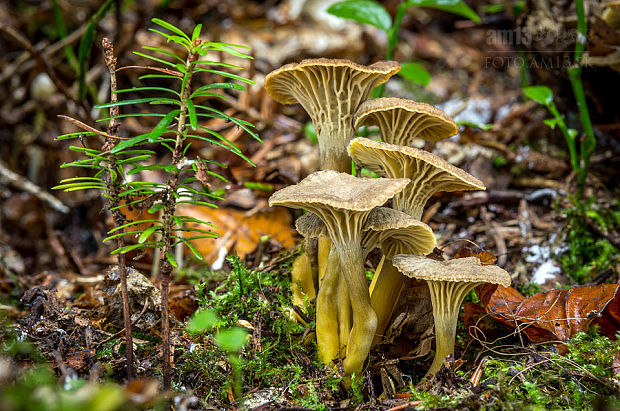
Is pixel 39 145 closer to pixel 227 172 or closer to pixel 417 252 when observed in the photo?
pixel 227 172

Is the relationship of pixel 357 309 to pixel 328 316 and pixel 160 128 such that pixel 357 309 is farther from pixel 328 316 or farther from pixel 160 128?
pixel 160 128

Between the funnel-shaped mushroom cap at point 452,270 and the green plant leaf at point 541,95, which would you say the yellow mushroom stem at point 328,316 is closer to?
the funnel-shaped mushroom cap at point 452,270

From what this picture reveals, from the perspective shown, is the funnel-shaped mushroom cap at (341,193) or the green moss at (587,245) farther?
the green moss at (587,245)

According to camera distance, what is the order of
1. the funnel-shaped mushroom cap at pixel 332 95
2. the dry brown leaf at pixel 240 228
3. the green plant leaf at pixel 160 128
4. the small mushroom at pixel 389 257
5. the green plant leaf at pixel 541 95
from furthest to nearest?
the dry brown leaf at pixel 240 228 < the green plant leaf at pixel 541 95 < the funnel-shaped mushroom cap at pixel 332 95 < the small mushroom at pixel 389 257 < the green plant leaf at pixel 160 128

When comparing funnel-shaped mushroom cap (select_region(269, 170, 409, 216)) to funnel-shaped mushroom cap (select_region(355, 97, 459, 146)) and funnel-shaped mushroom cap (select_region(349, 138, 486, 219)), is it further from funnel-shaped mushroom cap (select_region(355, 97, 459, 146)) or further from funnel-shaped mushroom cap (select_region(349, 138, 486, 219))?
funnel-shaped mushroom cap (select_region(355, 97, 459, 146))

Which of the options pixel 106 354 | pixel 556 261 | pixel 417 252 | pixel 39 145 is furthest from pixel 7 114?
pixel 556 261

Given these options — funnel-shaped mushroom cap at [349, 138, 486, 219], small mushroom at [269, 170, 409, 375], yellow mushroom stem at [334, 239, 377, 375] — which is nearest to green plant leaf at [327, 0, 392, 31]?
funnel-shaped mushroom cap at [349, 138, 486, 219]

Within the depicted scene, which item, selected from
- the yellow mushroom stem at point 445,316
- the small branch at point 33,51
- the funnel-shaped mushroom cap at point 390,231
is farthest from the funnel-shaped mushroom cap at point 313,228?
the small branch at point 33,51
